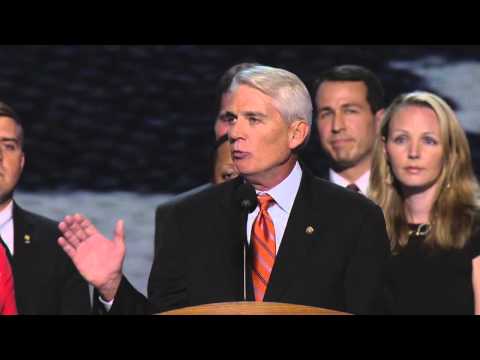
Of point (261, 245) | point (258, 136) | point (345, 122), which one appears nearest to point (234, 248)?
point (261, 245)

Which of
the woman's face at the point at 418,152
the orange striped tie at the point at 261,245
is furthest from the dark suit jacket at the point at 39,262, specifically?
the woman's face at the point at 418,152

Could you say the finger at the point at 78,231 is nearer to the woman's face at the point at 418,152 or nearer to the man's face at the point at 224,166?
the man's face at the point at 224,166

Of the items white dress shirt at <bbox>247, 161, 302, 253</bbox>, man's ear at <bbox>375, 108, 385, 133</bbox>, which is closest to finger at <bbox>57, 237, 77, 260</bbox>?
white dress shirt at <bbox>247, 161, 302, 253</bbox>

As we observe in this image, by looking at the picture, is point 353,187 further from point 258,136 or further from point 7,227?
point 7,227

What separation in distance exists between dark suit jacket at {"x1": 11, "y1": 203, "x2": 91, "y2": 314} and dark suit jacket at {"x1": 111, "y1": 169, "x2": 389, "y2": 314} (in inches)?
19.0

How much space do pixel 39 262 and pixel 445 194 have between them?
1856 millimetres

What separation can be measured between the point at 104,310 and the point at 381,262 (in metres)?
1.21

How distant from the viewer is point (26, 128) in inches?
204

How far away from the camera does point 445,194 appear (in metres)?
5.06

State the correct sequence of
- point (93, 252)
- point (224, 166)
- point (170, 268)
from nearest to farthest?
point (93, 252) < point (170, 268) < point (224, 166)

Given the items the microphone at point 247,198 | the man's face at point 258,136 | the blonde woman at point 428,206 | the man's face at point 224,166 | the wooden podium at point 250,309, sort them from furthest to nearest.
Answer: the man's face at point 224,166 → the blonde woman at point 428,206 → the man's face at point 258,136 → the wooden podium at point 250,309 → the microphone at point 247,198

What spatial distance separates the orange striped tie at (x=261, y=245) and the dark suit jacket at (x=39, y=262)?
2.75 feet

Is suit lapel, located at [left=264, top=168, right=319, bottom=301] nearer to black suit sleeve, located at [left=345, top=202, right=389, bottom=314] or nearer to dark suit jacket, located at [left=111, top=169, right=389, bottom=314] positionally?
dark suit jacket, located at [left=111, top=169, right=389, bottom=314]

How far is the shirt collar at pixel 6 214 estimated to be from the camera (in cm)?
513
